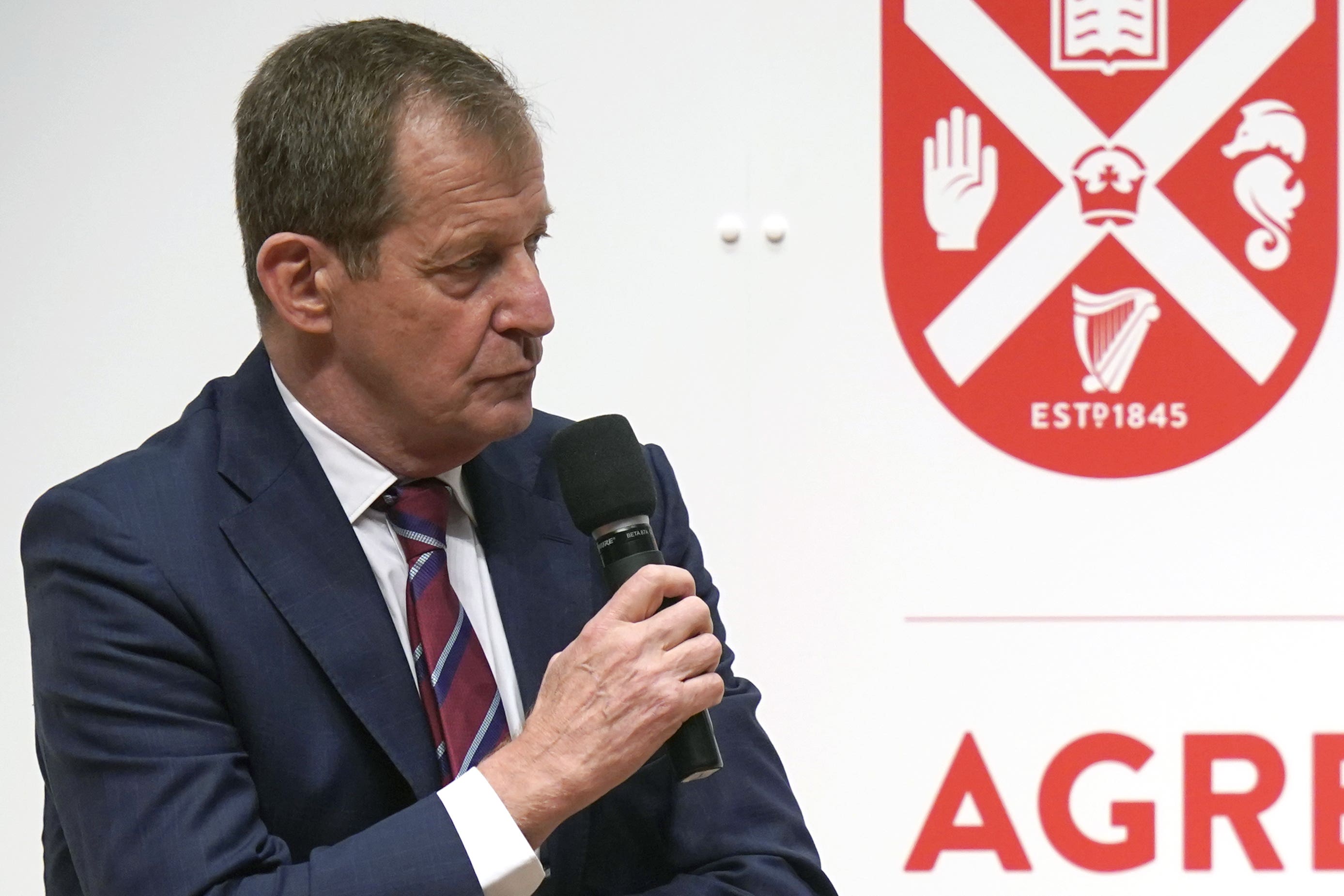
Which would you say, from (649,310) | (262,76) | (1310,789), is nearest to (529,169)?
(262,76)

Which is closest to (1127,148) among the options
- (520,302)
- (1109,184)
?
(1109,184)

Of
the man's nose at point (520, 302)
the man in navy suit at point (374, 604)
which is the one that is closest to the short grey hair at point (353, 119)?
the man in navy suit at point (374, 604)

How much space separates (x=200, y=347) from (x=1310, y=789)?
1773 mm

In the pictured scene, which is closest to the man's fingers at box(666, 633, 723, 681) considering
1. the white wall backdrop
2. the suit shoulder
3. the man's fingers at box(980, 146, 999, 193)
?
the suit shoulder

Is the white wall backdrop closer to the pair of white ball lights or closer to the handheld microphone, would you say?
the pair of white ball lights

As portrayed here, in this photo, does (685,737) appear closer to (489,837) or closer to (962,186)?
(489,837)

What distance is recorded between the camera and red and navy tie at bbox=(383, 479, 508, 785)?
3.92 feet

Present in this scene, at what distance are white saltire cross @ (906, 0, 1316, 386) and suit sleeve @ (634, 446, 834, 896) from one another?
2.91 feet

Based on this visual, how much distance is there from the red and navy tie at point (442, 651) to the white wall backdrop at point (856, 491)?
815mm

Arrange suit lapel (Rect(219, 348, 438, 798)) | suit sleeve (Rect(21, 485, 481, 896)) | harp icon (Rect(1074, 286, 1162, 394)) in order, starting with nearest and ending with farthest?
suit sleeve (Rect(21, 485, 481, 896)) < suit lapel (Rect(219, 348, 438, 798)) < harp icon (Rect(1074, 286, 1162, 394))

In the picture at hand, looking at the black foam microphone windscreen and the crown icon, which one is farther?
the crown icon

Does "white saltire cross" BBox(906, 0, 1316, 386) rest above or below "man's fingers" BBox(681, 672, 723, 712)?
above

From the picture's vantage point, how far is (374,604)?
1202 millimetres

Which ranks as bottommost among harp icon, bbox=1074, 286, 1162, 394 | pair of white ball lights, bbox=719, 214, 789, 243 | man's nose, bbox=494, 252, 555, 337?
harp icon, bbox=1074, 286, 1162, 394
